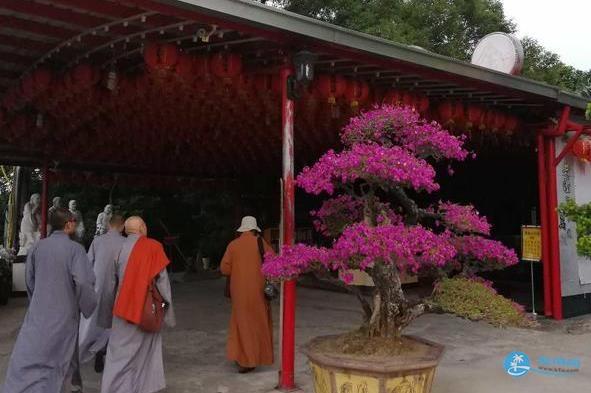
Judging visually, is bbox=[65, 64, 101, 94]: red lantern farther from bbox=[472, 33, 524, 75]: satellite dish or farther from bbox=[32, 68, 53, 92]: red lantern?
bbox=[472, 33, 524, 75]: satellite dish

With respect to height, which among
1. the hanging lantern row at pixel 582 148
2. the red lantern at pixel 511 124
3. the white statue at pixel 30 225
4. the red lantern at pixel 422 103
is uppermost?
the red lantern at pixel 422 103

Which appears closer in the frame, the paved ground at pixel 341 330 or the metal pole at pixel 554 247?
the paved ground at pixel 341 330

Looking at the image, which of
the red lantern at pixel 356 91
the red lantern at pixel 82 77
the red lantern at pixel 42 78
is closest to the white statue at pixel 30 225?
the red lantern at pixel 42 78

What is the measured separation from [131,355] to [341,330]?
11.4 ft

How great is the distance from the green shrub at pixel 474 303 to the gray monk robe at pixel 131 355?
6.48 ft

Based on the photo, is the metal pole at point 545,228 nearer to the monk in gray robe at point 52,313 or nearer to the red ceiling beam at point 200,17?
the red ceiling beam at point 200,17

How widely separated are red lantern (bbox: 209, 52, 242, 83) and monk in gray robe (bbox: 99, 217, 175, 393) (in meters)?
1.62

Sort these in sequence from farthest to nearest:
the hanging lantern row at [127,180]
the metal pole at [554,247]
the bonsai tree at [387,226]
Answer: the hanging lantern row at [127,180] < the metal pole at [554,247] < the bonsai tree at [387,226]

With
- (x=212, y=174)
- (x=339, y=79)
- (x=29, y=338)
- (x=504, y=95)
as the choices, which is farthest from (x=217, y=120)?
(x=212, y=174)

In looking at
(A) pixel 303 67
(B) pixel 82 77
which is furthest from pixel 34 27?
(A) pixel 303 67

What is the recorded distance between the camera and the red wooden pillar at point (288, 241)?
4.57 meters

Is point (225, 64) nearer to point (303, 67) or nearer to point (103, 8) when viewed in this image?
point (303, 67)

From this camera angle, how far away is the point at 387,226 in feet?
11.6

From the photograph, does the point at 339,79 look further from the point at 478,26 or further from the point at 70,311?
the point at 478,26
